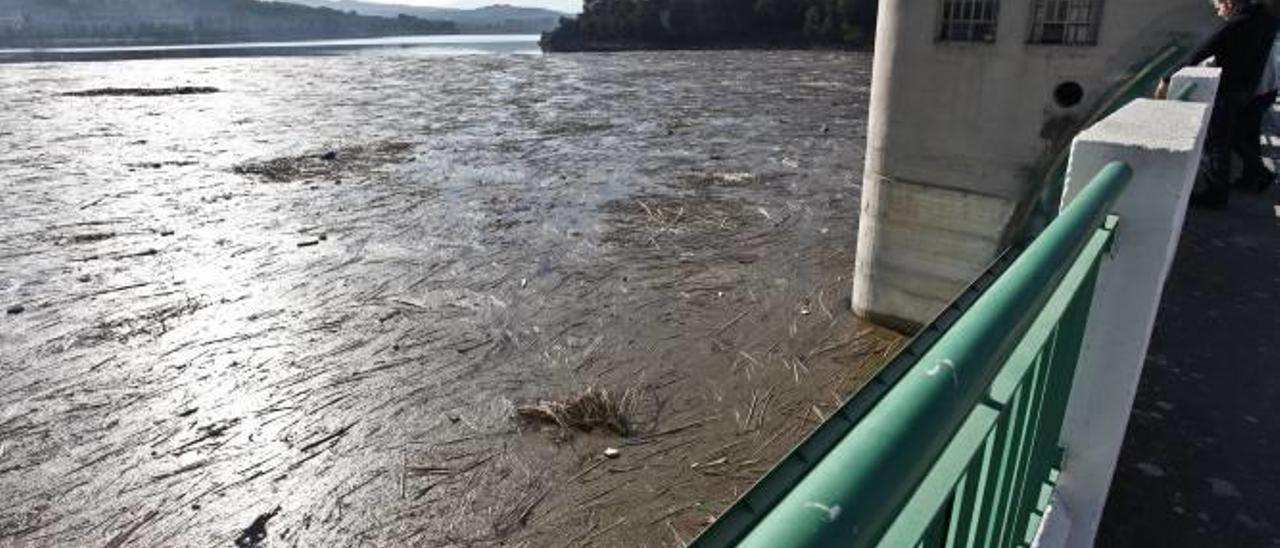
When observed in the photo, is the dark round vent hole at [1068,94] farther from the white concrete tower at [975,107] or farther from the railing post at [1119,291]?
the railing post at [1119,291]

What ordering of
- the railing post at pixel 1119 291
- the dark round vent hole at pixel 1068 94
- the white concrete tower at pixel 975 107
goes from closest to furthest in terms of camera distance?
the railing post at pixel 1119 291, the white concrete tower at pixel 975 107, the dark round vent hole at pixel 1068 94

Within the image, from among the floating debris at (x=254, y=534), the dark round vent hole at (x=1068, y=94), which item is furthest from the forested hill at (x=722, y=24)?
the floating debris at (x=254, y=534)

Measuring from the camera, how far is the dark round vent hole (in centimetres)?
645

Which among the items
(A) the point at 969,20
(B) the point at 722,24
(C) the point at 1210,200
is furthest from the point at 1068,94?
(B) the point at 722,24

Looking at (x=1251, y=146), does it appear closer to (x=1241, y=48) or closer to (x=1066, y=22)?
(x=1241, y=48)

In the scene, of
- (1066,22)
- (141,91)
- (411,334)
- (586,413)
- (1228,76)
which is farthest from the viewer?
(141,91)

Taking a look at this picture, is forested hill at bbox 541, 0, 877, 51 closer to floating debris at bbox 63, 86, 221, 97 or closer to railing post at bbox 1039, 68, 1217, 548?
floating debris at bbox 63, 86, 221, 97

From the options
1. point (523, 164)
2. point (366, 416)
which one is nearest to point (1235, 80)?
point (366, 416)

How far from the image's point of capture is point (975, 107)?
6953mm

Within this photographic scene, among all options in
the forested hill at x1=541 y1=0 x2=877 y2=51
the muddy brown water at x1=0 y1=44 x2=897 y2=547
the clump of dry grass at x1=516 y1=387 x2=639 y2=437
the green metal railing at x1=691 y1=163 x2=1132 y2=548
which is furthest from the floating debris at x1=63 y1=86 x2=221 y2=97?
the forested hill at x1=541 y1=0 x2=877 y2=51

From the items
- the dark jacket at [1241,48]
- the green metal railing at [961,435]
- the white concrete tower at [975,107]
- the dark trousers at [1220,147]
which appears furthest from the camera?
the white concrete tower at [975,107]

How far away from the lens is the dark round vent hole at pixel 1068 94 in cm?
645

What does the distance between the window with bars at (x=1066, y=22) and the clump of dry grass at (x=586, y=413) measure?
15.9 ft

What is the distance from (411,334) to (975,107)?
649 centimetres
